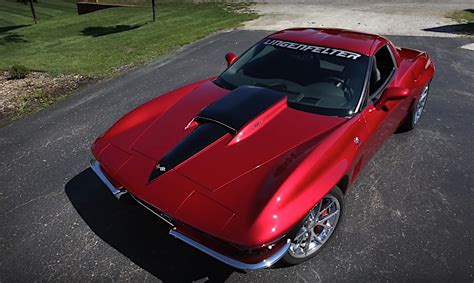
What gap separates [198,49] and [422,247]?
8.39 meters

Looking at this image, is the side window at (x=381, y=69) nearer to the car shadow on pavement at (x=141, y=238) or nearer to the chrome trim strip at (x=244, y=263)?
the chrome trim strip at (x=244, y=263)

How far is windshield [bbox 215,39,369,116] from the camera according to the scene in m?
3.58

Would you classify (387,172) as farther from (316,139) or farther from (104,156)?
(104,156)

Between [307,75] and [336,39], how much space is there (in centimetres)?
71

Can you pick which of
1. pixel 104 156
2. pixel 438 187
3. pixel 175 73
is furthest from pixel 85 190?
pixel 175 73

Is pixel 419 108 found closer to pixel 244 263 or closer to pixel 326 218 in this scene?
pixel 326 218

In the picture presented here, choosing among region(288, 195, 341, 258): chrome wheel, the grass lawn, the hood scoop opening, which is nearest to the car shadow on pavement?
region(288, 195, 341, 258): chrome wheel

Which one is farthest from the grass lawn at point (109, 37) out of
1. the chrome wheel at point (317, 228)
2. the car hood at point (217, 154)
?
the chrome wheel at point (317, 228)

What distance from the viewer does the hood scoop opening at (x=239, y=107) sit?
11.0ft

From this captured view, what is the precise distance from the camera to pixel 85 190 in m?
4.16

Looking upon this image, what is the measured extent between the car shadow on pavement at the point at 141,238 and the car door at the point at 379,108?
188 centimetres

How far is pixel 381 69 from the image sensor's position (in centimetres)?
423

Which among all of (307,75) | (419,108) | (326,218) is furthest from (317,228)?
(419,108)

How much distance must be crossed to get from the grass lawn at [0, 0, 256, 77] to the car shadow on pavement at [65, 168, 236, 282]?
5297mm
